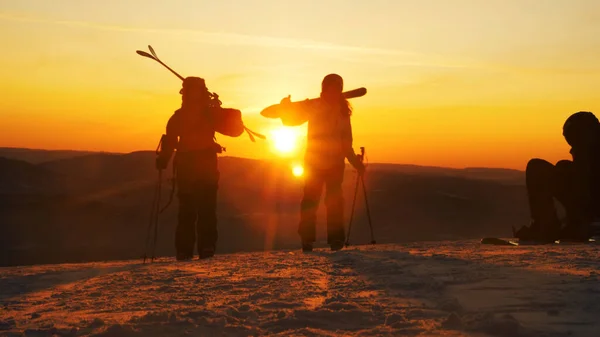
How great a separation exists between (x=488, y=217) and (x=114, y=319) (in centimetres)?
2143

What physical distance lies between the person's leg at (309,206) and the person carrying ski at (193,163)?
1205 millimetres

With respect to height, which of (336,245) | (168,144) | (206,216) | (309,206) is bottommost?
(336,245)

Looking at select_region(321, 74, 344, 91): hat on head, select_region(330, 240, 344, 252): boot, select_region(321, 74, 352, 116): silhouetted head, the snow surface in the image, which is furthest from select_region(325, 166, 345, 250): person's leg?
the snow surface

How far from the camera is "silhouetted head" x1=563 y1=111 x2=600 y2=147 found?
9266mm

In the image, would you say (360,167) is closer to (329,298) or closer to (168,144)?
(168,144)

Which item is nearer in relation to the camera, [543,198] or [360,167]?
[543,198]

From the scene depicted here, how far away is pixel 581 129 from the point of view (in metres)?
9.30

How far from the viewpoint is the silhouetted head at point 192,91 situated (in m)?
9.90

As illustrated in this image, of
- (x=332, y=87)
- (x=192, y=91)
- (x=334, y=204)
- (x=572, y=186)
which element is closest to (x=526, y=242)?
(x=572, y=186)

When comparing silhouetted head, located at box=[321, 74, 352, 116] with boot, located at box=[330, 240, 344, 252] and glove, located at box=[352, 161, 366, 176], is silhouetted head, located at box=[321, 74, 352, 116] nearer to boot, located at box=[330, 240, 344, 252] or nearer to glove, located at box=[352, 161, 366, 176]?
glove, located at box=[352, 161, 366, 176]

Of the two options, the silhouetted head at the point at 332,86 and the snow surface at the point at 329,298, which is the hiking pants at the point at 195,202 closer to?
the silhouetted head at the point at 332,86

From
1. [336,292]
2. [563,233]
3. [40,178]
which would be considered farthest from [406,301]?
[40,178]

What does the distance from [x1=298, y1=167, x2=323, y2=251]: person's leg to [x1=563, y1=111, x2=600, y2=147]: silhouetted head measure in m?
3.26

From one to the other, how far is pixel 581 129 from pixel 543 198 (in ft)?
3.25
